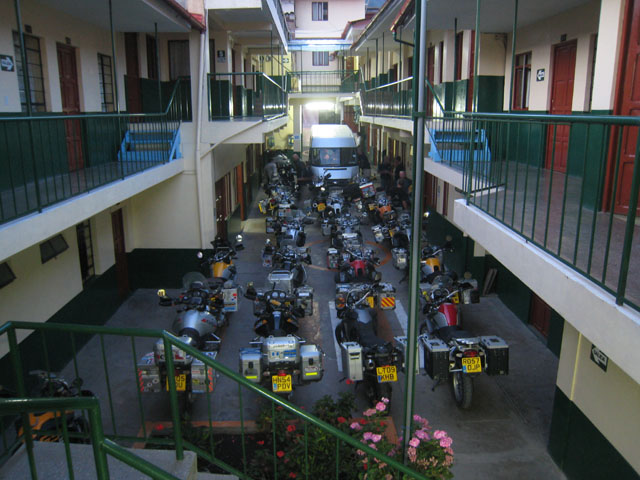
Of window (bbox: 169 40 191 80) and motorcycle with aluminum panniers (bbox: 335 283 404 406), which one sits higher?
window (bbox: 169 40 191 80)

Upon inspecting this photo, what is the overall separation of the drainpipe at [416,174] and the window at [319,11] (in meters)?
38.5

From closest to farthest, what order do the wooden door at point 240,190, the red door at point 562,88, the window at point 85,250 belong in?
the red door at point 562,88 < the window at point 85,250 < the wooden door at point 240,190

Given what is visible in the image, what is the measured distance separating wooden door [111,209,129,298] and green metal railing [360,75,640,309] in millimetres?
6406

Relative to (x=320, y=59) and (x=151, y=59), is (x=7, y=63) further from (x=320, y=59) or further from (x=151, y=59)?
(x=320, y=59)

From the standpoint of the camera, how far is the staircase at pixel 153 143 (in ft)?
33.5

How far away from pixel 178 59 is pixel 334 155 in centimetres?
972

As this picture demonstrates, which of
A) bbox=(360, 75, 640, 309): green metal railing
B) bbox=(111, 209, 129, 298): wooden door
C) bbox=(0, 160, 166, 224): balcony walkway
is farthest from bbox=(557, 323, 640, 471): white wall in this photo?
bbox=(111, 209, 129, 298): wooden door

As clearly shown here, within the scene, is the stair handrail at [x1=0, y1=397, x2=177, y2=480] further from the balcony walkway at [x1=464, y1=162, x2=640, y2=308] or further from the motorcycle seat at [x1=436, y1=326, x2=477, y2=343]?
the motorcycle seat at [x1=436, y1=326, x2=477, y2=343]

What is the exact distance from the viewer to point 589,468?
5.55 metres

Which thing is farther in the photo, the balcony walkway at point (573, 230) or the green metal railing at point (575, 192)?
A: the balcony walkway at point (573, 230)

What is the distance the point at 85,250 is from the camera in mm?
9867

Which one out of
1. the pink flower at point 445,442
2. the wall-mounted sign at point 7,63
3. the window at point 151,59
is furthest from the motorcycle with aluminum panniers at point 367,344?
the window at point 151,59

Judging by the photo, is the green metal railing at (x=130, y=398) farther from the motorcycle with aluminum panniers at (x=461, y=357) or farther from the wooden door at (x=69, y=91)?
the wooden door at (x=69, y=91)

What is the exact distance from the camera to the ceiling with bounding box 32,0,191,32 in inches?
331
